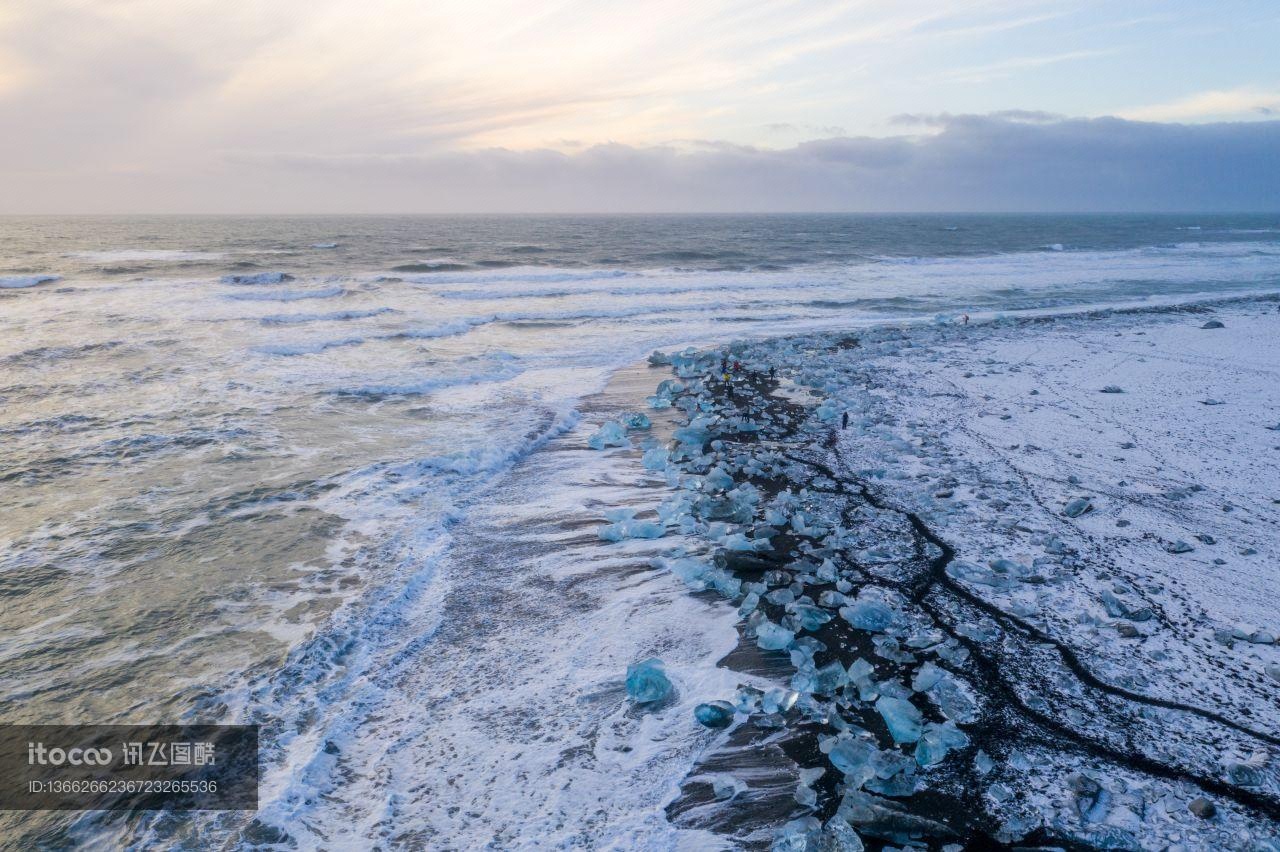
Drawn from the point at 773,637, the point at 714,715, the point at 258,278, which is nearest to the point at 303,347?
the point at 773,637

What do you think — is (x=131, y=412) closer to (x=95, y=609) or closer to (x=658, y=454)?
(x=95, y=609)

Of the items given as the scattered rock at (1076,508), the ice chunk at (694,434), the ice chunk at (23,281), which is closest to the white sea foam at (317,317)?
the ice chunk at (23,281)

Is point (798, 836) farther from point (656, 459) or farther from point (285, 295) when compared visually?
point (285, 295)

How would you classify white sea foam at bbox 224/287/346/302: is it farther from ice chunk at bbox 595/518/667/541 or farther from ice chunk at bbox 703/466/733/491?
ice chunk at bbox 595/518/667/541

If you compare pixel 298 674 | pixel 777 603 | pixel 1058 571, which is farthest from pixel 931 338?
pixel 298 674

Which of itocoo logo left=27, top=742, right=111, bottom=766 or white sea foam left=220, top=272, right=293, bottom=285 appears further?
white sea foam left=220, top=272, right=293, bottom=285

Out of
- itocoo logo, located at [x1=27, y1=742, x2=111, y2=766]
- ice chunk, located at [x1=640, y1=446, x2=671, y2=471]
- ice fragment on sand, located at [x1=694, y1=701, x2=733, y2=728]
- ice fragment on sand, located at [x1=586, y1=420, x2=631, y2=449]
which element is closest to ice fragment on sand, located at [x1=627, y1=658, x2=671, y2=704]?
ice fragment on sand, located at [x1=694, y1=701, x2=733, y2=728]
